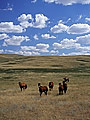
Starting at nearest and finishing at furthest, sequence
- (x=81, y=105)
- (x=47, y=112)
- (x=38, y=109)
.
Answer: (x=47, y=112) → (x=38, y=109) → (x=81, y=105)

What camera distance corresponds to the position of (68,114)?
1486 cm

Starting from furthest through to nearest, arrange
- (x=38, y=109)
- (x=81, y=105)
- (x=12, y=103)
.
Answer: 1. (x=12, y=103)
2. (x=81, y=105)
3. (x=38, y=109)

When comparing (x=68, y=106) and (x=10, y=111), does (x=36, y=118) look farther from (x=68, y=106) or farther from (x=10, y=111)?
(x=68, y=106)

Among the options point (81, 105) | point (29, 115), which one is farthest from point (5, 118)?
point (81, 105)

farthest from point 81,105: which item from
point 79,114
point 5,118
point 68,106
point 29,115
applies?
point 5,118

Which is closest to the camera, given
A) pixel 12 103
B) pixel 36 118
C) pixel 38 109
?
pixel 36 118

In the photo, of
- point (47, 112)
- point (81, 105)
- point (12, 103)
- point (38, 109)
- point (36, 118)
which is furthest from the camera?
point (12, 103)

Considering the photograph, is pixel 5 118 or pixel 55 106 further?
pixel 55 106

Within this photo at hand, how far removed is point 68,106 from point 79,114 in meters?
2.65

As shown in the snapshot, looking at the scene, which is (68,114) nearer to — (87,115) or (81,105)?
(87,115)

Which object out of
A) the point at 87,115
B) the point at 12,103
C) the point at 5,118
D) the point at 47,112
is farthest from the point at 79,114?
the point at 12,103

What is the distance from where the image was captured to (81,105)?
57.9ft

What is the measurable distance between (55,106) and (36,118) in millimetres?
3626

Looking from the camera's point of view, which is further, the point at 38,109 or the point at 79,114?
the point at 38,109
